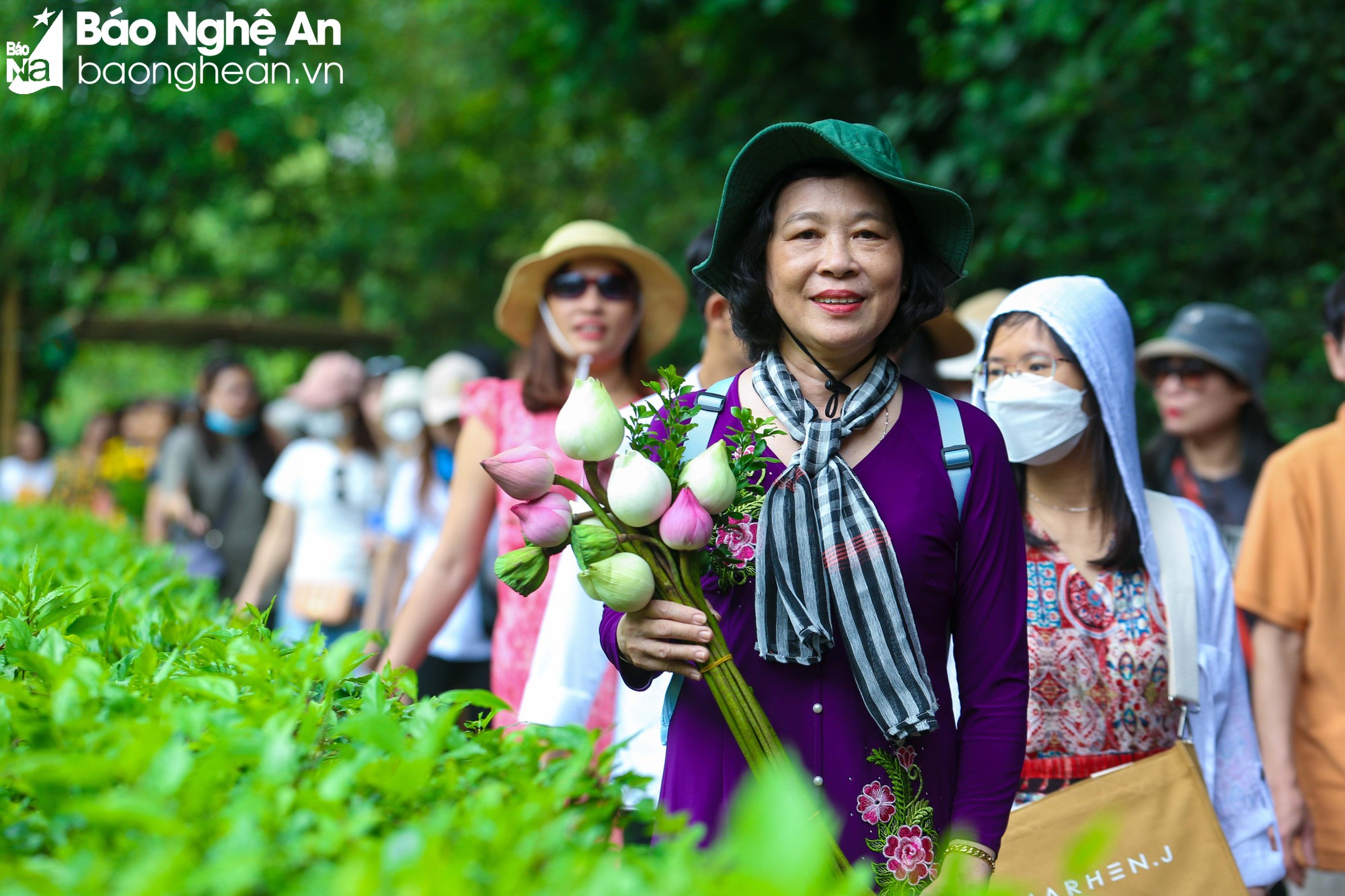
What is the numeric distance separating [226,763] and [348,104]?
14156 mm

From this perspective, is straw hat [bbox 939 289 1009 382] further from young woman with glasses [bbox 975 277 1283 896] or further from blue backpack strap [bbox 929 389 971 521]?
blue backpack strap [bbox 929 389 971 521]

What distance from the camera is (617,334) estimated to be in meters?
3.97

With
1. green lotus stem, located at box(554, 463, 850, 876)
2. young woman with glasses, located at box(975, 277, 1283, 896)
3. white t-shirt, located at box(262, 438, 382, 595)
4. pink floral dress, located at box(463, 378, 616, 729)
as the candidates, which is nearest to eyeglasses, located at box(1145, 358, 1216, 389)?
young woman with glasses, located at box(975, 277, 1283, 896)

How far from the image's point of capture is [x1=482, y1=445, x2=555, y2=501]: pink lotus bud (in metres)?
1.80

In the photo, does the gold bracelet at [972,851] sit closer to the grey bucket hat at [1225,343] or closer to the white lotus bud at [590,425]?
the white lotus bud at [590,425]

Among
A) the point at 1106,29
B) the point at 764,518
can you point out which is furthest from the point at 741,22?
the point at 764,518

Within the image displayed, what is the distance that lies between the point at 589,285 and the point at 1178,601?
6.78 ft

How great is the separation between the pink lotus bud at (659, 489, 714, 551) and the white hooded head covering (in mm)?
1346

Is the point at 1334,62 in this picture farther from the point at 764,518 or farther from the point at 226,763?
the point at 226,763

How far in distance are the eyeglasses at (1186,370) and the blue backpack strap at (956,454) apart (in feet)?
9.44

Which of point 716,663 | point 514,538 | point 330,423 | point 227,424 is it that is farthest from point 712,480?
point 227,424

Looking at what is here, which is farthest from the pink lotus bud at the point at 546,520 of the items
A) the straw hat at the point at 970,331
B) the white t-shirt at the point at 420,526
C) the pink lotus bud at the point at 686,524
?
the white t-shirt at the point at 420,526

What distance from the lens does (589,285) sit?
401 centimetres

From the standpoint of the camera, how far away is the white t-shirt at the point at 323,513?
6336 mm
